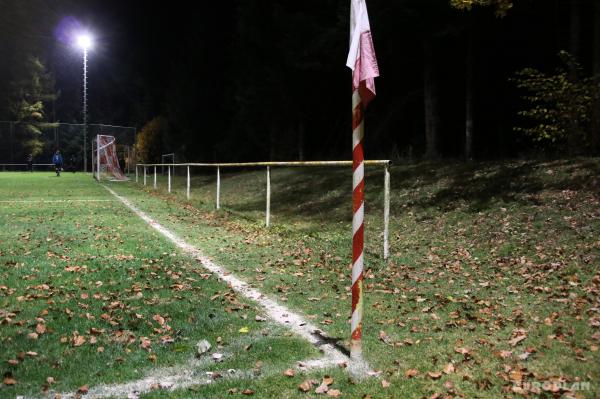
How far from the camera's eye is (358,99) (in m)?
4.44

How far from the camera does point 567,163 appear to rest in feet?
41.2

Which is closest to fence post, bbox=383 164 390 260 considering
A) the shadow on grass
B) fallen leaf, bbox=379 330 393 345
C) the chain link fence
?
fallen leaf, bbox=379 330 393 345

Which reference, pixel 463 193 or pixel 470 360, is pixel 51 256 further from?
pixel 463 193

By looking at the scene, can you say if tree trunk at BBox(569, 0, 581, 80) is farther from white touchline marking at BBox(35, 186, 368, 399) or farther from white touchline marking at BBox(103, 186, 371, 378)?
white touchline marking at BBox(35, 186, 368, 399)

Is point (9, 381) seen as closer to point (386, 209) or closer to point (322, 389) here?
point (322, 389)

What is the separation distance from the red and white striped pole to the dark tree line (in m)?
9.11

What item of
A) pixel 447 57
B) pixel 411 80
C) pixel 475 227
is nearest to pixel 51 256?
pixel 475 227

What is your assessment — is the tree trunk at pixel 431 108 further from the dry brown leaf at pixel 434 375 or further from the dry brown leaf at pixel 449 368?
the dry brown leaf at pixel 434 375

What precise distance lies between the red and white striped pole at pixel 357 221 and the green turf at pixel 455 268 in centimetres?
24

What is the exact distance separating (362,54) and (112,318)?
11.4 ft

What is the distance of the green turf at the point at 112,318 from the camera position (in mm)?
4281

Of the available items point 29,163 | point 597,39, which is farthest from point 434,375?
point 29,163

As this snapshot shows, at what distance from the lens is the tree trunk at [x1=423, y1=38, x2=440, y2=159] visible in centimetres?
2059

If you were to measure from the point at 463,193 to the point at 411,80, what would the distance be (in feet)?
59.6
